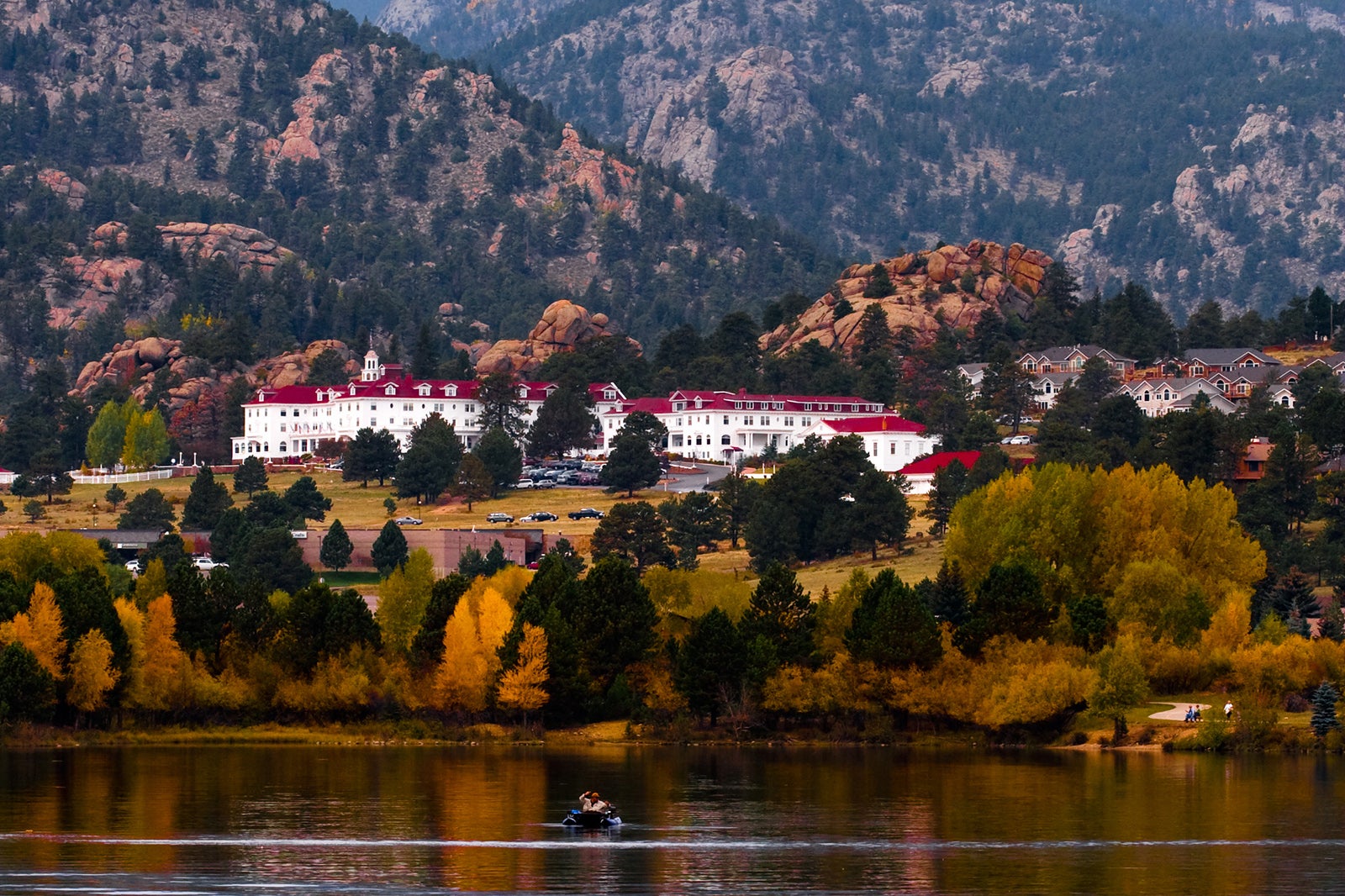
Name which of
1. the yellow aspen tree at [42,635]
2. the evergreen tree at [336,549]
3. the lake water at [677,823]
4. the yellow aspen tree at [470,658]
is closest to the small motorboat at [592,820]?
the lake water at [677,823]

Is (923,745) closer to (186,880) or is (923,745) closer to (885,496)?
(186,880)

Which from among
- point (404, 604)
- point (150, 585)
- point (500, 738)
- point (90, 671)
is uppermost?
point (150, 585)

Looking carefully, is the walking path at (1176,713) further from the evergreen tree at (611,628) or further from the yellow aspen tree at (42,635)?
the yellow aspen tree at (42,635)

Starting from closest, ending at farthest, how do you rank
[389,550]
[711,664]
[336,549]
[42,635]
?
[42,635]
[711,664]
[389,550]
[336,549]

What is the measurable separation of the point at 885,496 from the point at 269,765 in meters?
89.0

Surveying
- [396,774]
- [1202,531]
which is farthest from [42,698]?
[1202,531]

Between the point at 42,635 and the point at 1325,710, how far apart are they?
66698mm

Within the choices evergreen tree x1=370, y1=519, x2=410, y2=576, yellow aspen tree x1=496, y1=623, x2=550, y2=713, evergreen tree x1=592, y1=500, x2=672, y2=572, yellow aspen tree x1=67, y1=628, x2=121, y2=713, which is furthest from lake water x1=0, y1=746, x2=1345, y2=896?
evergreen tree x1=370, y1=519, x2=410, y2=576

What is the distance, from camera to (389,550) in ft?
638

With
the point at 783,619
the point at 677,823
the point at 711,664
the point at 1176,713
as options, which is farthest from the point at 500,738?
the point at 1176,713

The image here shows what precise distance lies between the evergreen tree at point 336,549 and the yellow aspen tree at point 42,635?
78007 millimetres

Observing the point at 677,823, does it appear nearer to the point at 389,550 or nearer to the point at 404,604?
the point at 404,604

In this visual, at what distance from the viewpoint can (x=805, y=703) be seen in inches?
4636

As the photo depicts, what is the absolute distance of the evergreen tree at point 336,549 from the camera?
643 feet
